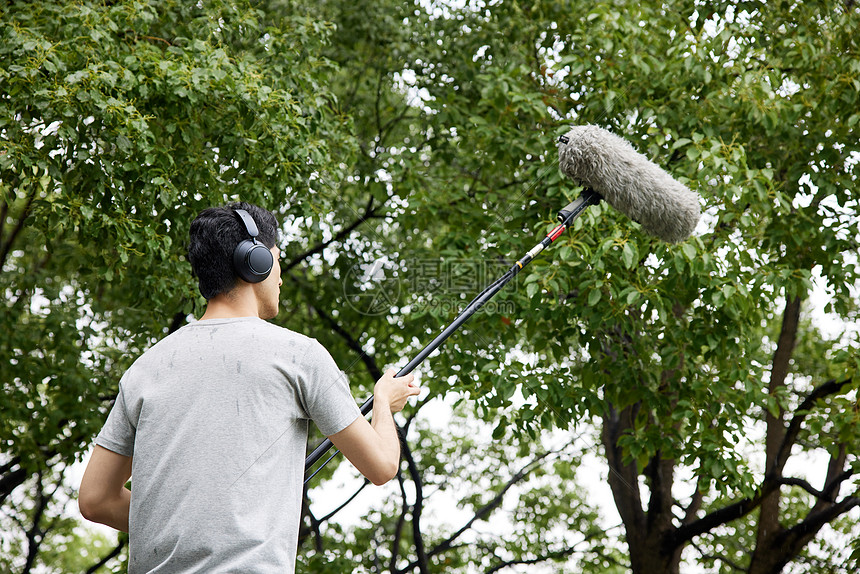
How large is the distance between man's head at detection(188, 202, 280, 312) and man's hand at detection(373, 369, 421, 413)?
412mm

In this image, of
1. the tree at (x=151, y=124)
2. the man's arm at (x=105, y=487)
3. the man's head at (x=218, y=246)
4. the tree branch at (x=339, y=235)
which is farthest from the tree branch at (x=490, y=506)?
the man's head at (x=218, y=246)

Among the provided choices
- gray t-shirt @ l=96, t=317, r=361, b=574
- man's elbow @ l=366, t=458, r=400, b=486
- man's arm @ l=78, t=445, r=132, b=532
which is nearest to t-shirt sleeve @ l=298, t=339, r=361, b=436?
gray t-shirt @ l=96, t=317, r=361, b=574

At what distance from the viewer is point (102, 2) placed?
18.0 ft

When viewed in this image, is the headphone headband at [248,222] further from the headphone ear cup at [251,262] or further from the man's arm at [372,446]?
the man's arm at [372,446]

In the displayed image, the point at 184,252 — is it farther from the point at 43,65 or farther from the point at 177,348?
the point at 177,348

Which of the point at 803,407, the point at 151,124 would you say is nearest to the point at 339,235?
the point at 151,124

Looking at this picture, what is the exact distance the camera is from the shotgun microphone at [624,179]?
356 centimetres

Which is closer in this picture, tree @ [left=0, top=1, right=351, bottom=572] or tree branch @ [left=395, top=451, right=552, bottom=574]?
tree @ [left=0, top=1, right=351, bottom=572]

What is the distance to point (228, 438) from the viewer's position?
5.81ft

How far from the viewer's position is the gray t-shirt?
1.74 meters

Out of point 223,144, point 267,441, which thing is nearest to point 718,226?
point 223,144

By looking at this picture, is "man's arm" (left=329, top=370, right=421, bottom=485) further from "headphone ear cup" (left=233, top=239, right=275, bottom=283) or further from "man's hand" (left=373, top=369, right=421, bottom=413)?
"headphone ear cup" (left=233, top=239, right=275, bottom=283)

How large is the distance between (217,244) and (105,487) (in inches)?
26.3

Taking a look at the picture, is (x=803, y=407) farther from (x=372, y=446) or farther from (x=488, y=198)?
(x=372, y=446)
